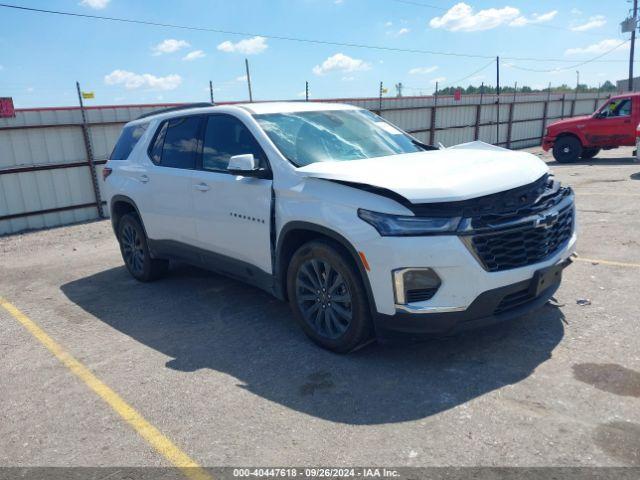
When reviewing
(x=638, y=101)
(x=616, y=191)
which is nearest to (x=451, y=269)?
(x=616, y=191)

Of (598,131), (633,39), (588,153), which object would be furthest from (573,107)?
(633,39)

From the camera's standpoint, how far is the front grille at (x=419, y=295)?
3.33 m

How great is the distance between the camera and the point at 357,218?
3.48 m

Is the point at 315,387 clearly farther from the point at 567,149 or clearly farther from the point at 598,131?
the point at 567,149

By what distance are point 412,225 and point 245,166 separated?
1.43 meters

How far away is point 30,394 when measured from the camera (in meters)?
3.72

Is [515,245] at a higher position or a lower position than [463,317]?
higher

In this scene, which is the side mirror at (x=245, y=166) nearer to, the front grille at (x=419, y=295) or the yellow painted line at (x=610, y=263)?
the front grille at (x=419, y=295)

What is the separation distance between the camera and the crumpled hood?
3305mm

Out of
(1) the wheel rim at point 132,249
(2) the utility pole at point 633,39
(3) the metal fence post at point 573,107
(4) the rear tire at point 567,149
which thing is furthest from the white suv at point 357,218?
(2) the utility pole at point 633,39

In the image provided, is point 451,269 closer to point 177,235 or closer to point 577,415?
point 577,415

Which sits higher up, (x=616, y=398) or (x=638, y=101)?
(x=638, y=101)

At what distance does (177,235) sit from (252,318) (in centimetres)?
121

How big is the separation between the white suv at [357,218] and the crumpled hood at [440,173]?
1 cm
